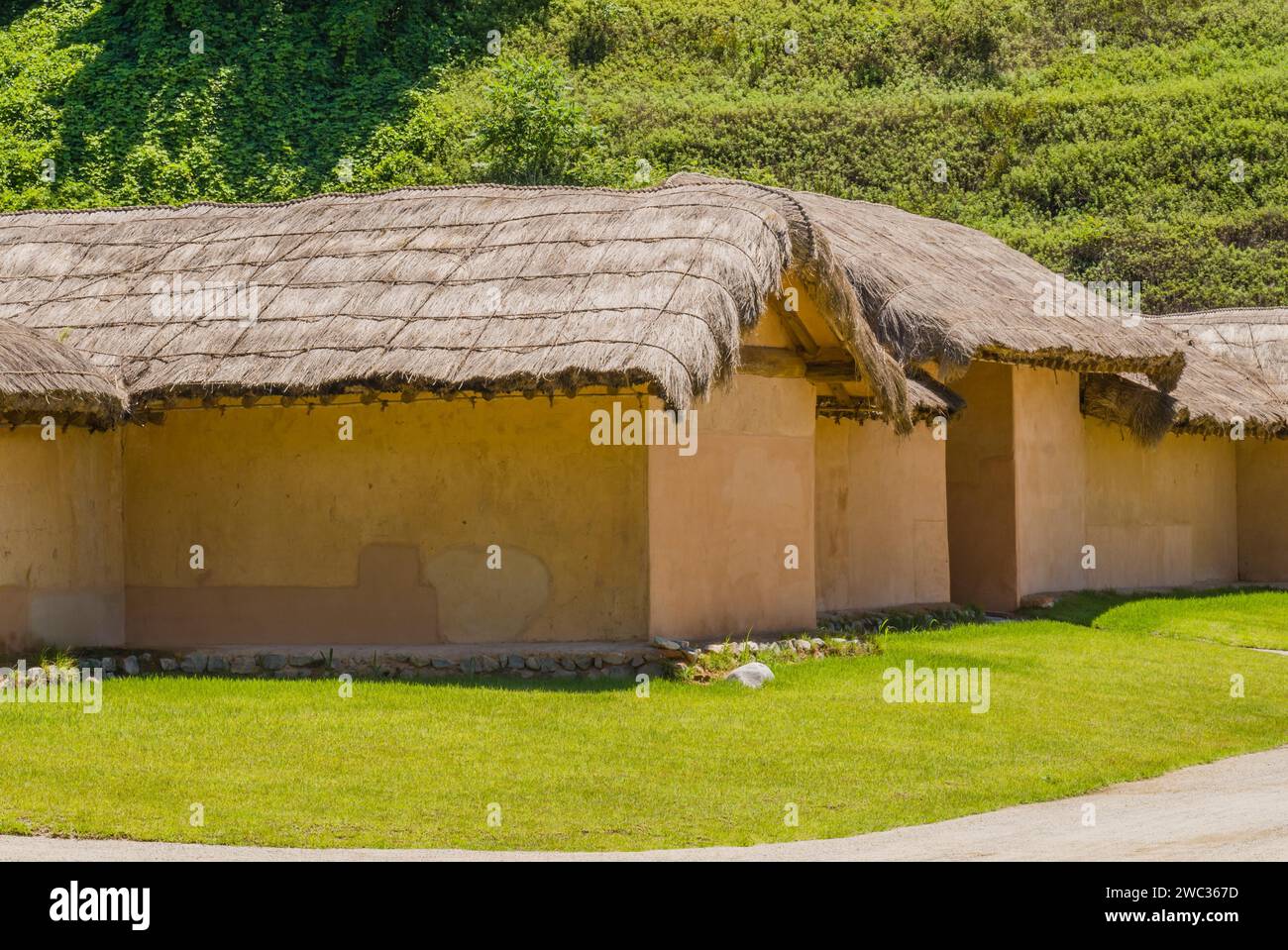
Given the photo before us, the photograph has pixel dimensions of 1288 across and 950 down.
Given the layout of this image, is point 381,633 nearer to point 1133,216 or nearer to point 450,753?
point 450,753

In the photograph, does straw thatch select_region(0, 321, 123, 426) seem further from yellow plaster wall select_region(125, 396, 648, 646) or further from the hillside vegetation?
the hillside vegetation

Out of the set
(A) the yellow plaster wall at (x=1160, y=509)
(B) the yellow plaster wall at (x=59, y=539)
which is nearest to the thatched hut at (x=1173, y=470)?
(A) the yellow plaster wall at (x=1160, y=509)

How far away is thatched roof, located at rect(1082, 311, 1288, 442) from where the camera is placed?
20234 millimetres

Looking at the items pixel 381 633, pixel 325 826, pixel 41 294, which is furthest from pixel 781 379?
pixel 325 826

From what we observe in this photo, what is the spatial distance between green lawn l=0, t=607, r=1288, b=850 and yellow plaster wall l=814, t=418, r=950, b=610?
3141 millimetres

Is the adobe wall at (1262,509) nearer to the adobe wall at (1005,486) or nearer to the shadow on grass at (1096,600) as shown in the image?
the shadow on grass at (1096,600)

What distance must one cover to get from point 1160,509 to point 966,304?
5.64 metres

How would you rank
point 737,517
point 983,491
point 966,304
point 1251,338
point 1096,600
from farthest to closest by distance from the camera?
1. point 1251,338
2. point 1096,600
3. point 983,491
4. point 966,304
5. point 737,517

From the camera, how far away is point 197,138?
34312mm

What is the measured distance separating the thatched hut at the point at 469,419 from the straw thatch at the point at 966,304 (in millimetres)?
1606

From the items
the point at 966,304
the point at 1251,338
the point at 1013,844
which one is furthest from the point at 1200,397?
the point at 1013,844

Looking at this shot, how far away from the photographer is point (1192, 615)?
60.5 ft

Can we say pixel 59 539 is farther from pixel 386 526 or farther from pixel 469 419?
pixel 469 419

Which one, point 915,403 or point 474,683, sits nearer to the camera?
point 474,683
